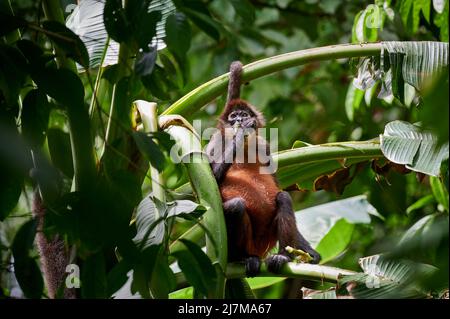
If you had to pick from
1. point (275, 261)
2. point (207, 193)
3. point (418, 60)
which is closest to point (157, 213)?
point (207, 193)

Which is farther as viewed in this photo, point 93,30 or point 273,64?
point 93,30

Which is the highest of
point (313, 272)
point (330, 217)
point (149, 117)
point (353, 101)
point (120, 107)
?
point (120, 107)

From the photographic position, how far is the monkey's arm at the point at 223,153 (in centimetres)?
454

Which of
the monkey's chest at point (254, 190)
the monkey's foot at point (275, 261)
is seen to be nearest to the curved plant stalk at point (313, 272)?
the monkey's foot at point (275, 261)

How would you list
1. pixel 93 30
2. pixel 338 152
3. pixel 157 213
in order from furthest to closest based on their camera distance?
pixel 93 30
pixel 338 152
pixel 157 213

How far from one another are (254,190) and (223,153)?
1.22 ft

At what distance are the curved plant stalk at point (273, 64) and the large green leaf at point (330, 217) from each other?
210 centimetres

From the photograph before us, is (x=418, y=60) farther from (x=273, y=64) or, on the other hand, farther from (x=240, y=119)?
(x=240, y=119)

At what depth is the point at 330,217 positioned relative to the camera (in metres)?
5.74

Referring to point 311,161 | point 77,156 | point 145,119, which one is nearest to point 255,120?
point 311,161

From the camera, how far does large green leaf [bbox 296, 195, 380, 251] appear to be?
5594 millimetres

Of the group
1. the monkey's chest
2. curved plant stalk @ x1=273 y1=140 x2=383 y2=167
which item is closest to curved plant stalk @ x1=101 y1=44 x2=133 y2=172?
curved plant stalk @ x1=273 y1=140 x2=383 y2=167

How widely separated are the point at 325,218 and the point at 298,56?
2.38m

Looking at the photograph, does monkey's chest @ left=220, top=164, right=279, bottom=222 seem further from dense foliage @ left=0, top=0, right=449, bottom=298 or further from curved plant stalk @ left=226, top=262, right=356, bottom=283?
curved plant stalk @ left=226, top=262, right=356, bottom=283
